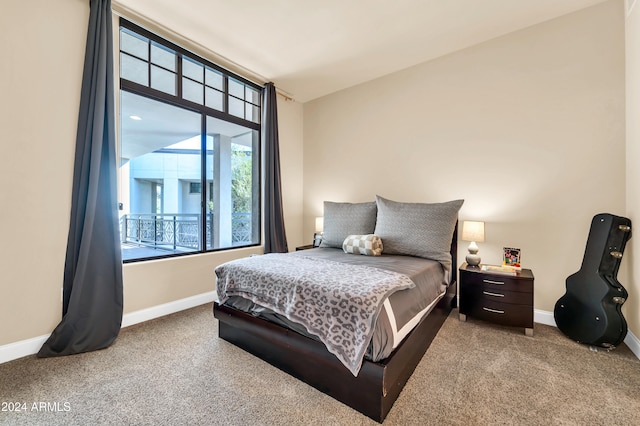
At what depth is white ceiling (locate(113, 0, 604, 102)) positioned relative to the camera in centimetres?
231

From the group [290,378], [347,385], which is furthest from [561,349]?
[290,378]

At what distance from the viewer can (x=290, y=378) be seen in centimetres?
169

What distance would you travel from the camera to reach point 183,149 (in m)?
4.93

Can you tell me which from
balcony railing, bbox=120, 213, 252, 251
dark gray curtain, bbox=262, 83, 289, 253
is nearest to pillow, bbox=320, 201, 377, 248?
dark gray curtain, bbox=262, 83, 289, 253

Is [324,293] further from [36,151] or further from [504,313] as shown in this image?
[36,151]

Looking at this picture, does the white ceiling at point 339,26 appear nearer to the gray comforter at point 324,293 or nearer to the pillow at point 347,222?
the pillow at point 347,222

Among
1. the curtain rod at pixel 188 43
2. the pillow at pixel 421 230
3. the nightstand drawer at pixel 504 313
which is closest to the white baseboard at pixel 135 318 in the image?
the pillow at pixel 421 230

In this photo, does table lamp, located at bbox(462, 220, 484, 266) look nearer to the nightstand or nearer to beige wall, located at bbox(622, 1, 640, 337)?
the nightstand

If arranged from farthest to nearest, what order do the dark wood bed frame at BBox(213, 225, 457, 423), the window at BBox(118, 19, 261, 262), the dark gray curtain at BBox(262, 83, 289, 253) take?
the dark gray curtain at BBox(262, 83, 289, 253) → the window at BBox(118, 19, 261, 262) → the dark wood bed frame at BBox(213, 225, 457, 423)

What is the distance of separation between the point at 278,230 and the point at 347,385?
255cm

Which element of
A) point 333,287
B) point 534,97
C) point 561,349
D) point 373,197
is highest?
point 534,97

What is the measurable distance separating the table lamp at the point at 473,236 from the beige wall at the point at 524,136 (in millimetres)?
278

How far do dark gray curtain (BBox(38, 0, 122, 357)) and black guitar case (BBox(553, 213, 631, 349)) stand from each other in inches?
147

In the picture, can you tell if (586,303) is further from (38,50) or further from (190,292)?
(38,50)
